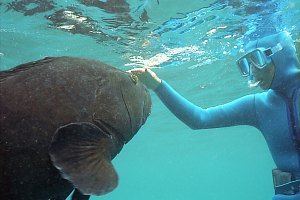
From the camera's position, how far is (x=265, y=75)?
6.18m

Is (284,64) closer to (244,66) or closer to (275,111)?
(275,111)

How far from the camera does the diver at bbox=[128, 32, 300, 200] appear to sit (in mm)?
5164

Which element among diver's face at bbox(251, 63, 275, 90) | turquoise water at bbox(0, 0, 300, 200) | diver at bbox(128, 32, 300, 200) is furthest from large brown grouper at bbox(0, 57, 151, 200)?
turquoise water at bbox(0, 0, 300, 200)

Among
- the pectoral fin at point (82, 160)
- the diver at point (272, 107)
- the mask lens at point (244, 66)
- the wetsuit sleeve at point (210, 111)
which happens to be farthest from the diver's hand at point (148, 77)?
the pectoral fin at point (82, 160)

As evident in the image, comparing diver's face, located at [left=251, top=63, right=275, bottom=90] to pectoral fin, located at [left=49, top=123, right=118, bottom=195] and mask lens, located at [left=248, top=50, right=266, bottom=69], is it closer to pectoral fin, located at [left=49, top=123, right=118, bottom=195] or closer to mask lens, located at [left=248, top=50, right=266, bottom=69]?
mask lens, located at [left=248, top=50, right=266, bottom=69]

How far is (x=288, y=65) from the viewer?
6.16 m

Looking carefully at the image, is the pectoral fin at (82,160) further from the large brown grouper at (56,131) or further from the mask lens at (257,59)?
the mask lens at (257,59)

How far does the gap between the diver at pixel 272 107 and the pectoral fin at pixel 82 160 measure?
2928 mm

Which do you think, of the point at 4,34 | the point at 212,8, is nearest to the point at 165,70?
the point at 212,8

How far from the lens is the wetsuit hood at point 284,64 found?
5.73 meters

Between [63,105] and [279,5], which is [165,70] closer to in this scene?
[279,5]

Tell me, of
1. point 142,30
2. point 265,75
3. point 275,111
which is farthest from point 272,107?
point 142,30

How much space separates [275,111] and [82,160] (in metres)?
4.81

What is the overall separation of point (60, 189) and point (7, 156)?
0.47 m
